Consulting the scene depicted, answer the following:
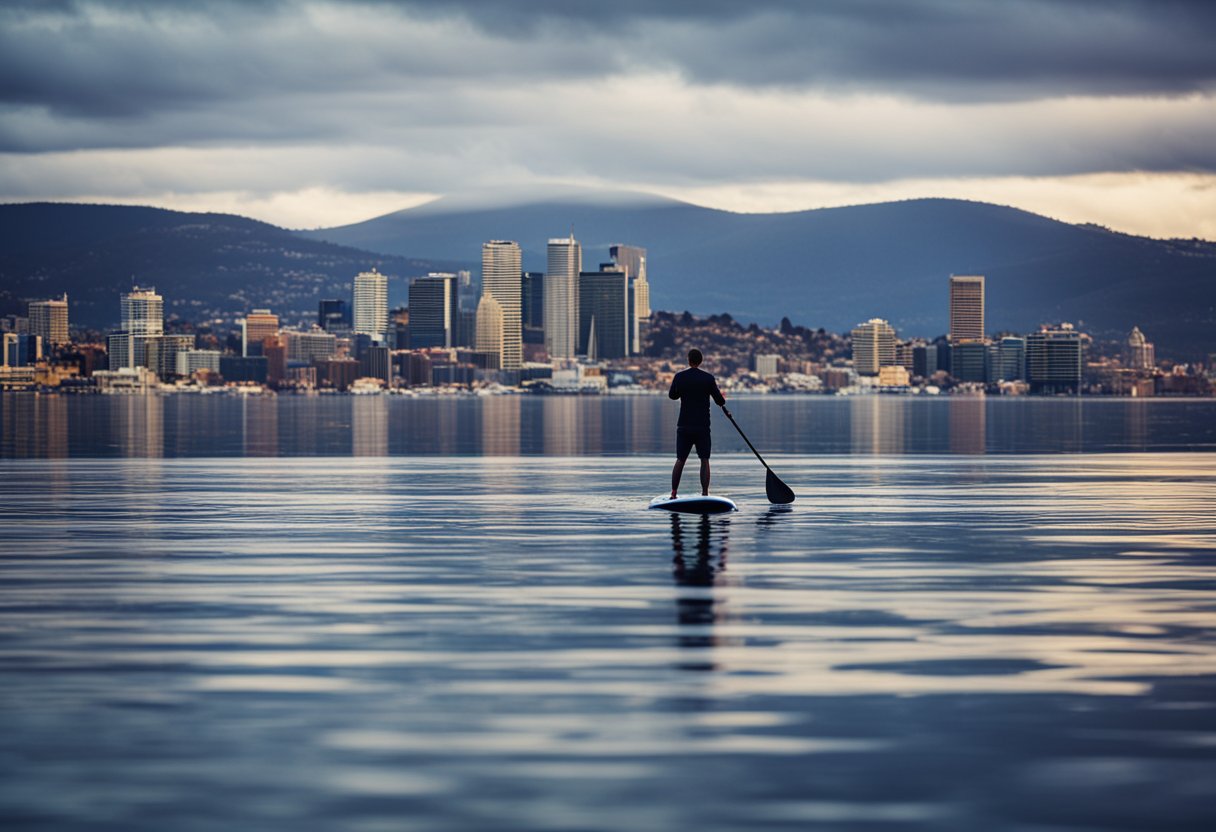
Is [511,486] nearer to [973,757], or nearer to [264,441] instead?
[973,757]

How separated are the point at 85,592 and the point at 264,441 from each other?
180 ft

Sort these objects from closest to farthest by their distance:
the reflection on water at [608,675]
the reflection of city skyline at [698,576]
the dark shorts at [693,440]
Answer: the reflection on water at [608,675] → the reflection of city skyline at [698,576] → the dark shorts at [693,440]

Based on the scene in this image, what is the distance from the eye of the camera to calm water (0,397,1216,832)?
852cm

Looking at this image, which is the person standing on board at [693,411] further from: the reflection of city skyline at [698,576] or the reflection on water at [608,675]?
the reflection on water at [608,675]

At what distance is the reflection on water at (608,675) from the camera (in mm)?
8500

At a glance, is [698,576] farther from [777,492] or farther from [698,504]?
[777,492]

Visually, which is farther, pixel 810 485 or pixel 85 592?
pixel 810 485

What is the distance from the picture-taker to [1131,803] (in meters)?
8.43

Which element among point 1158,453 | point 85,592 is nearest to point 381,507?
point 85,592

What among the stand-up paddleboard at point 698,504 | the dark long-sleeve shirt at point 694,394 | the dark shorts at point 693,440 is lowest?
the stand-up paddleboard at point 698,504

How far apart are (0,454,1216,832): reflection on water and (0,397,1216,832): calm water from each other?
1.5 inches

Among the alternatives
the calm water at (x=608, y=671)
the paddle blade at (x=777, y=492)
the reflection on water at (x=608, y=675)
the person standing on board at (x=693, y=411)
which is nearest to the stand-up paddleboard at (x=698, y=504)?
the calm water at (x=608, y=671)

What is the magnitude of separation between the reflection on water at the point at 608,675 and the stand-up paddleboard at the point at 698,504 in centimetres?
127

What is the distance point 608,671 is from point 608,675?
164 millimetres
